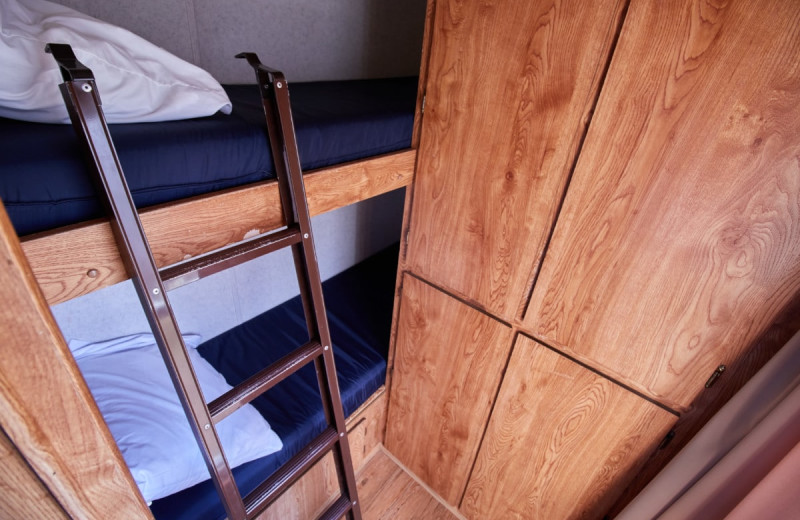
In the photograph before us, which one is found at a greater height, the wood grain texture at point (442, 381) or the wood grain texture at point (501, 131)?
the wood grain texture at point (501, 131)

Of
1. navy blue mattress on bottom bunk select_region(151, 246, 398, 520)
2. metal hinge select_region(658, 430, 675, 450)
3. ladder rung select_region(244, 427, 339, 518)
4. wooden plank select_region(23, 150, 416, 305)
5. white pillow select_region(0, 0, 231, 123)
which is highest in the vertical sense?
white pillow select_region(0, 0, 231, 123)

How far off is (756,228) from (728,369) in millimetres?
384

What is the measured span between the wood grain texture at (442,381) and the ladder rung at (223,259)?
704 millimetres

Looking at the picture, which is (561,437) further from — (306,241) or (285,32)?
(285,32)

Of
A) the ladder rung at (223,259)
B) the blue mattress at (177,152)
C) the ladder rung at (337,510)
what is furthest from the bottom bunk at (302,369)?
the blue mattress at (177,152)

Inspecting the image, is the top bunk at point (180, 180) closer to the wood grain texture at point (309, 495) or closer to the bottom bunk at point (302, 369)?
the bottom bunk at point (302, 369)

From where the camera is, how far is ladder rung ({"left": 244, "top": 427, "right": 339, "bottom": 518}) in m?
1.10

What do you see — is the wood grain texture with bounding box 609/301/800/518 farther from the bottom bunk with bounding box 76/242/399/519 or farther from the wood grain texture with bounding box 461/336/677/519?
the bottom bunk with bounding box 76/242/399/519

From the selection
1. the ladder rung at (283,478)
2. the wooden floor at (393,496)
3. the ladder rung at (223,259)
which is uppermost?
the ladder rung at (223,259)

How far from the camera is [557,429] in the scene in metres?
1.33

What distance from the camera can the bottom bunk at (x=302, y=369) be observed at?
1235 millimetres

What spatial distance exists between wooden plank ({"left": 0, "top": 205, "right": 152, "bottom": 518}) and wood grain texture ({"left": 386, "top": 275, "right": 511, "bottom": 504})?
110 cm

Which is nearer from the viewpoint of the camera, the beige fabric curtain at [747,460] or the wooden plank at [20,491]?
the wooden plank at [20,491]

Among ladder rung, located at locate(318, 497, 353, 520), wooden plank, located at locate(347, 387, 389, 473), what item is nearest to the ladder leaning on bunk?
ladder rung, located at locate(318, 497, 353, 520)
